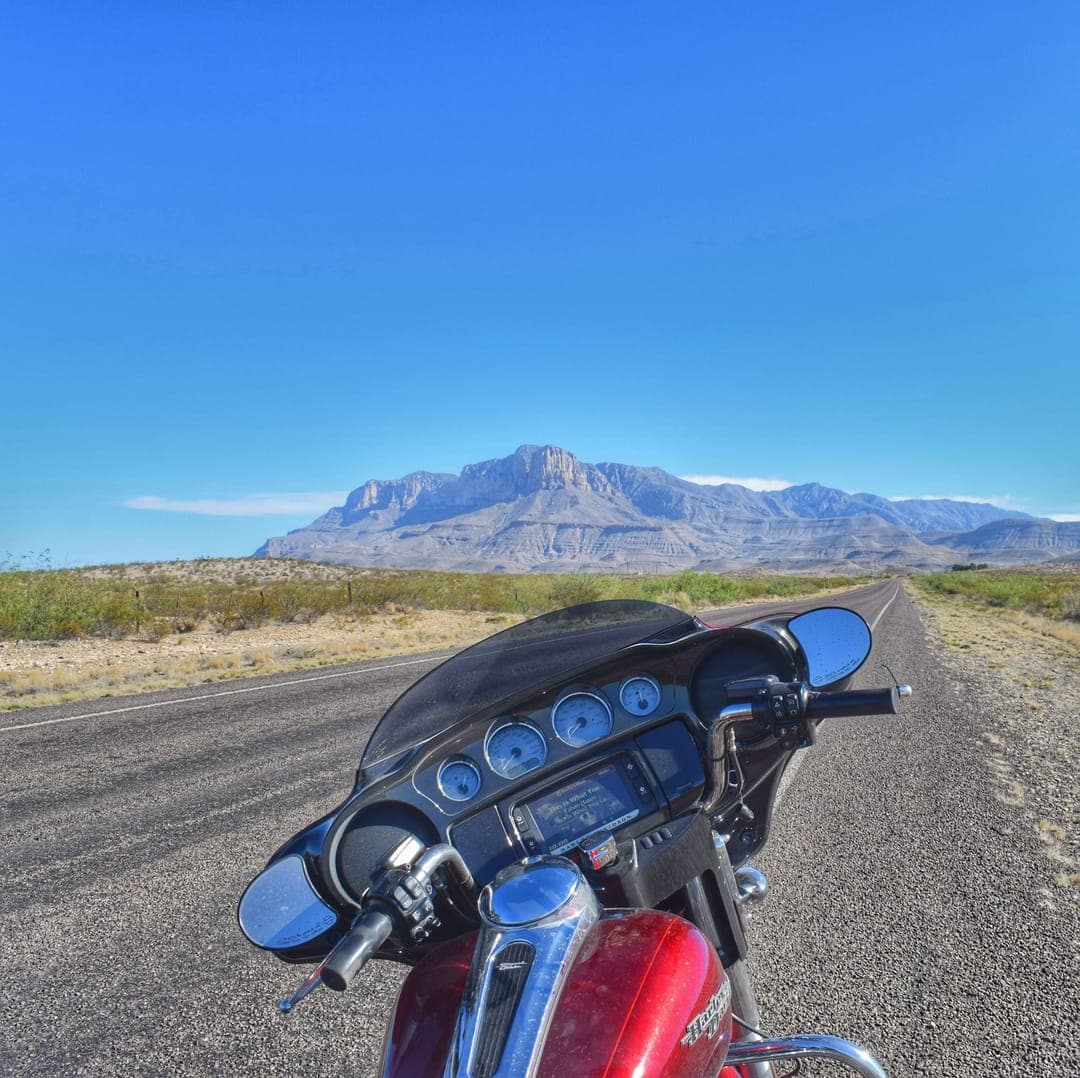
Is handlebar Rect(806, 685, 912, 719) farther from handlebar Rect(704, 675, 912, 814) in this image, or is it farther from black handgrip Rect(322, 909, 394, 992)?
black handgrip Rect(322, 909, 394, 992)

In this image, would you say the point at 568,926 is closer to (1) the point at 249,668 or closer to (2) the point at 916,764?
(2) the point at 916,764

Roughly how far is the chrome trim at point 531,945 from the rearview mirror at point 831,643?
106 cm

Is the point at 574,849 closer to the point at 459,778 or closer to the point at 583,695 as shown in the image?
the point at 459,778

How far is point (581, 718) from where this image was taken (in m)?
2.11

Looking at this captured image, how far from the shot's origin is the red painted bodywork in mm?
937

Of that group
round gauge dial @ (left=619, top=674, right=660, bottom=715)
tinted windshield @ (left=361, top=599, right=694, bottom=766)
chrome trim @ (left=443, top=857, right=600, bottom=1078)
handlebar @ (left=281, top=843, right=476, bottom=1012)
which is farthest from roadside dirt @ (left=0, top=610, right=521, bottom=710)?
chrome trim @ (left=443, top=857, right=600, bottom=1078)

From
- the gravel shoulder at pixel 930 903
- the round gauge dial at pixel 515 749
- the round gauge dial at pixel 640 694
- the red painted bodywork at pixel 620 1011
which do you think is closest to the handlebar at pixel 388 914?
the red painted bodywork at pixel 620 1011

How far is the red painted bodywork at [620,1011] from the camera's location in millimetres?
937

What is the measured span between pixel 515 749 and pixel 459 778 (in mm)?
188

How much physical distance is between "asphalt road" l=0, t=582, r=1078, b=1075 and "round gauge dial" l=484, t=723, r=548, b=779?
138 centimetres

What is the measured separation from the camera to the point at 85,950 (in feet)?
10.7

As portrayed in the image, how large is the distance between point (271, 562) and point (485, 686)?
5106cm

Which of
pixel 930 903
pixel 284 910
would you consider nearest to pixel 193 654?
pixel 930 903

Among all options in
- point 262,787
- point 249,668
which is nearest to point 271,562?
point 249,668
